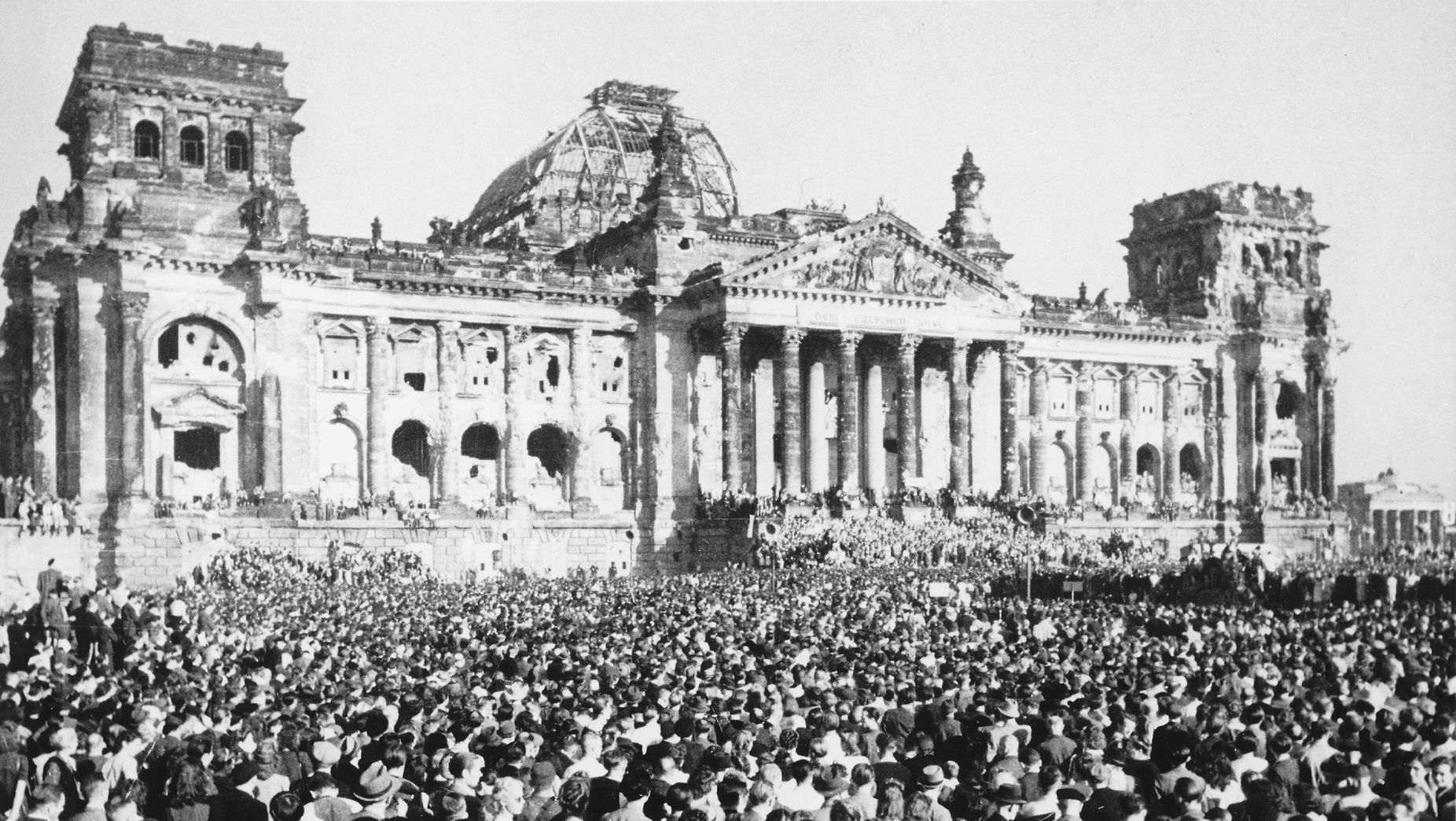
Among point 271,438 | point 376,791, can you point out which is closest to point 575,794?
point 376,791

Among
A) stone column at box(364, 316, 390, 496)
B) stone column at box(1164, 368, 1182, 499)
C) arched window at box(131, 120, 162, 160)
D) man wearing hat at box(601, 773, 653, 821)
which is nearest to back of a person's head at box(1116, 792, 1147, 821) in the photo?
man wearing hat at box(601, 773, 653, 821)

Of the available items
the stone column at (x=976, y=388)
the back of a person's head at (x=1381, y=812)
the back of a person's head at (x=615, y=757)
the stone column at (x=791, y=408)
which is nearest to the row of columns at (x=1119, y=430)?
the stone column at (x=976, y=388)

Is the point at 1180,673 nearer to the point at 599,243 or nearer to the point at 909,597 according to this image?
the point at 909,597

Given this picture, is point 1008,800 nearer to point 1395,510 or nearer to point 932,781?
point 932,781

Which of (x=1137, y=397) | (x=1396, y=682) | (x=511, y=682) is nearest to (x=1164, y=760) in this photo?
(x=1396, y=682)

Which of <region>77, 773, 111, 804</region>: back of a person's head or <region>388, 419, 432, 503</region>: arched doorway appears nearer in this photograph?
<region>77, 773, 111, 804</region>: back of a person's head

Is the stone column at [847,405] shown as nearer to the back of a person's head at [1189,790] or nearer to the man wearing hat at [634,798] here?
the man wearing hat at [634,798]

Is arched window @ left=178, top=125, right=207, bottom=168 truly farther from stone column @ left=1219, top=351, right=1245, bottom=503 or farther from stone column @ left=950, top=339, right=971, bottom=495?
stone column @ left=1219, top=351, right=1245, bottom=503
